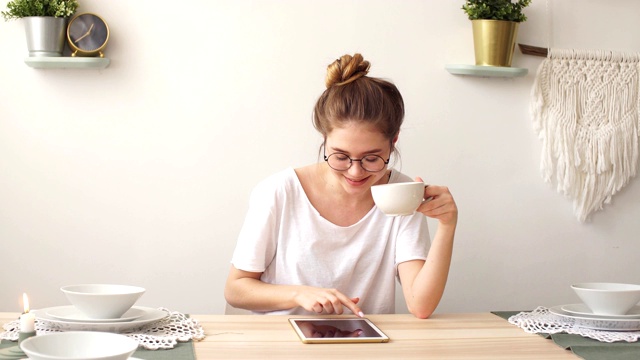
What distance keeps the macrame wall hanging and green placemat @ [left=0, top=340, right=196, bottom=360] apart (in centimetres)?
175

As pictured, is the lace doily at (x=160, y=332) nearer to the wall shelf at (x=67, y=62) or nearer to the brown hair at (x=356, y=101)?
the brown hair at (x=356, y=101)

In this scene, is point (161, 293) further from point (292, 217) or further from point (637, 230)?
point (637, 230)

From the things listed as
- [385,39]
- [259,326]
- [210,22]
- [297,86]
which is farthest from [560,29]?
[259,326]

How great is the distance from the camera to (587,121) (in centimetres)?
274

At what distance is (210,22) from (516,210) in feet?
4.07

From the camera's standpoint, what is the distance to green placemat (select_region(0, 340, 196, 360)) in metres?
1.31

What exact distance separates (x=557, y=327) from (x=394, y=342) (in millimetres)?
379

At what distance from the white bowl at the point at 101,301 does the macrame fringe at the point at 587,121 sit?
1.72 m

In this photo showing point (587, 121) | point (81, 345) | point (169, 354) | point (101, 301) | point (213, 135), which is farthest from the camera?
point (587, 121)

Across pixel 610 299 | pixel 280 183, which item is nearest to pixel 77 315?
pixel 280 183

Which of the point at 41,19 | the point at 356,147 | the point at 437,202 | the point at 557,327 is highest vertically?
the point at 41,19

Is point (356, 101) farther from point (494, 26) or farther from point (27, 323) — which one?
point (27, 323)

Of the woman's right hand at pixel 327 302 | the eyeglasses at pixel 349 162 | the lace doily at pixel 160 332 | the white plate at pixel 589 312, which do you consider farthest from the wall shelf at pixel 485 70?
the lace doily at pixel 160 332

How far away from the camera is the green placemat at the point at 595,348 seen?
140 cm
